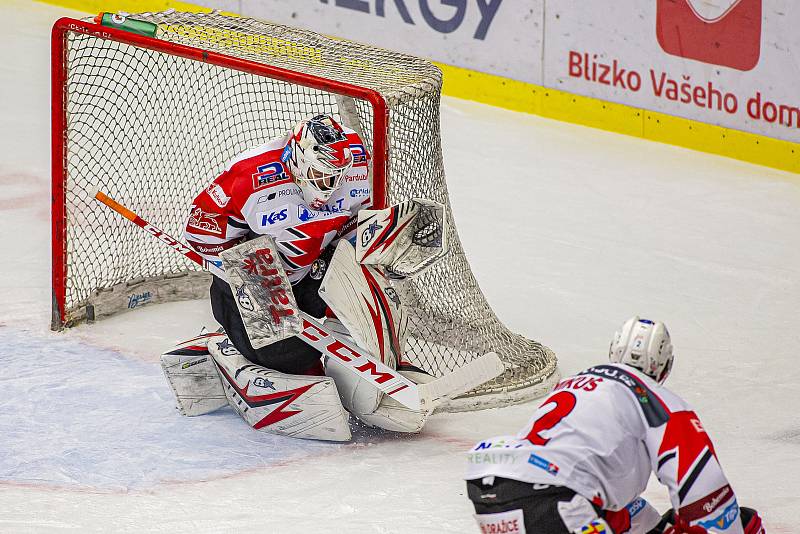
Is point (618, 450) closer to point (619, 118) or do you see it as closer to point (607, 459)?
point (607, 459)

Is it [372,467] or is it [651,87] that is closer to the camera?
[372,467]

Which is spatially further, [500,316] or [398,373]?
[500,316]

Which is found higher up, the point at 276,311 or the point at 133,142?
the point at 133,142

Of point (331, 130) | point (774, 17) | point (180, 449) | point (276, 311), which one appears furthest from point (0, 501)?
point (774, 17)

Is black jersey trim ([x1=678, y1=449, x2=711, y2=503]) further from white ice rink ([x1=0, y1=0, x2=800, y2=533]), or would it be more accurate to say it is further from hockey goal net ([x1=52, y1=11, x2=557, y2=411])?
hockey goal net ([x1=52, y1=11, x2=557, y2=411])

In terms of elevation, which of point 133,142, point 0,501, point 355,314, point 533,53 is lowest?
point 0,501

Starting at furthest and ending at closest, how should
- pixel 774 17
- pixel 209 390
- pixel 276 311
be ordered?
1. pixel 774 17
2. pixel 209 390
3. pixel 276 311

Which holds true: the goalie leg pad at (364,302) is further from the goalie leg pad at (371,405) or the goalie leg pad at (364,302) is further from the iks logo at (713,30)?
the iks logo at (713,30)

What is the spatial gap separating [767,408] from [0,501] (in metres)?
2.29

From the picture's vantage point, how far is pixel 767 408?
4.70 metres

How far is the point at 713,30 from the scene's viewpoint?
702 centimetres

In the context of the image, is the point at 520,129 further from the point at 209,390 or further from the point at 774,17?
the point at 209,390


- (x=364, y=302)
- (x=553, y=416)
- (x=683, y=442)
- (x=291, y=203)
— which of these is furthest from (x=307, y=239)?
(x=683, y=442)

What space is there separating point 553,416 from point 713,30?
437 cm
